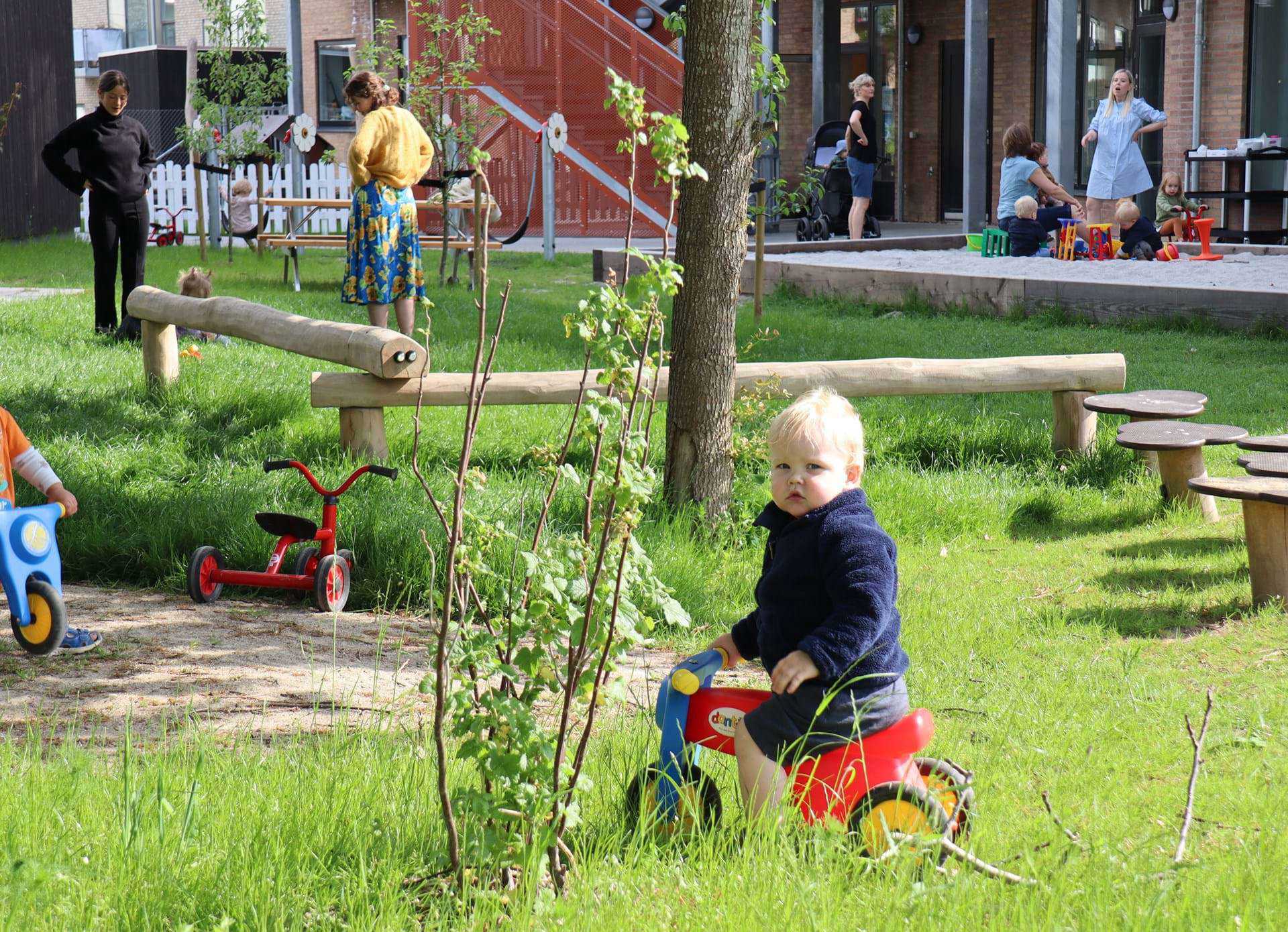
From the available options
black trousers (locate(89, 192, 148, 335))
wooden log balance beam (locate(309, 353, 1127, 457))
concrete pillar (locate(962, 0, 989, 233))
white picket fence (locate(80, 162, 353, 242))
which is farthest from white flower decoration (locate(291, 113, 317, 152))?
wooden log balance beam (locate(309, 353, 1127, 457))

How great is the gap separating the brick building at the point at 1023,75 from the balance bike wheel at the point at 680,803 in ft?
54.0

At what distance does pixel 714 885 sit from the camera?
272 centimetres

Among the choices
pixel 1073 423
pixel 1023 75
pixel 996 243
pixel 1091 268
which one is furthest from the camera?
pixel 1023 75

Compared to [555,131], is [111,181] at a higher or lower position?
lower

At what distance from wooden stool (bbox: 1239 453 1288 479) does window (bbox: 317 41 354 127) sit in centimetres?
2822

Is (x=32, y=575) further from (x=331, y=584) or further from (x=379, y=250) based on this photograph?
(x=379, y=250)

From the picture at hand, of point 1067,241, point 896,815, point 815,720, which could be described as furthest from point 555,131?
point 896,815

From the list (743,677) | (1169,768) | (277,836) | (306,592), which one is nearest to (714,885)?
(277,836)

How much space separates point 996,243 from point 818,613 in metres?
14.1

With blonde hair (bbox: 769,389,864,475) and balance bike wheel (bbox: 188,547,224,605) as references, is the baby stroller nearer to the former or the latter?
balance bike wheel (bbox: 188,547,224,605)

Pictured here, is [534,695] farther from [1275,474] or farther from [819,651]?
[1275,474]

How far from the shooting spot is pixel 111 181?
10500 millimetres

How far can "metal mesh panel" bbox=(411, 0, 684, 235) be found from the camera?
20.5 meters

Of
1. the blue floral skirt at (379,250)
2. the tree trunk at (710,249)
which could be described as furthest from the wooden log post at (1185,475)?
the blue floral skirt at (379,250)
